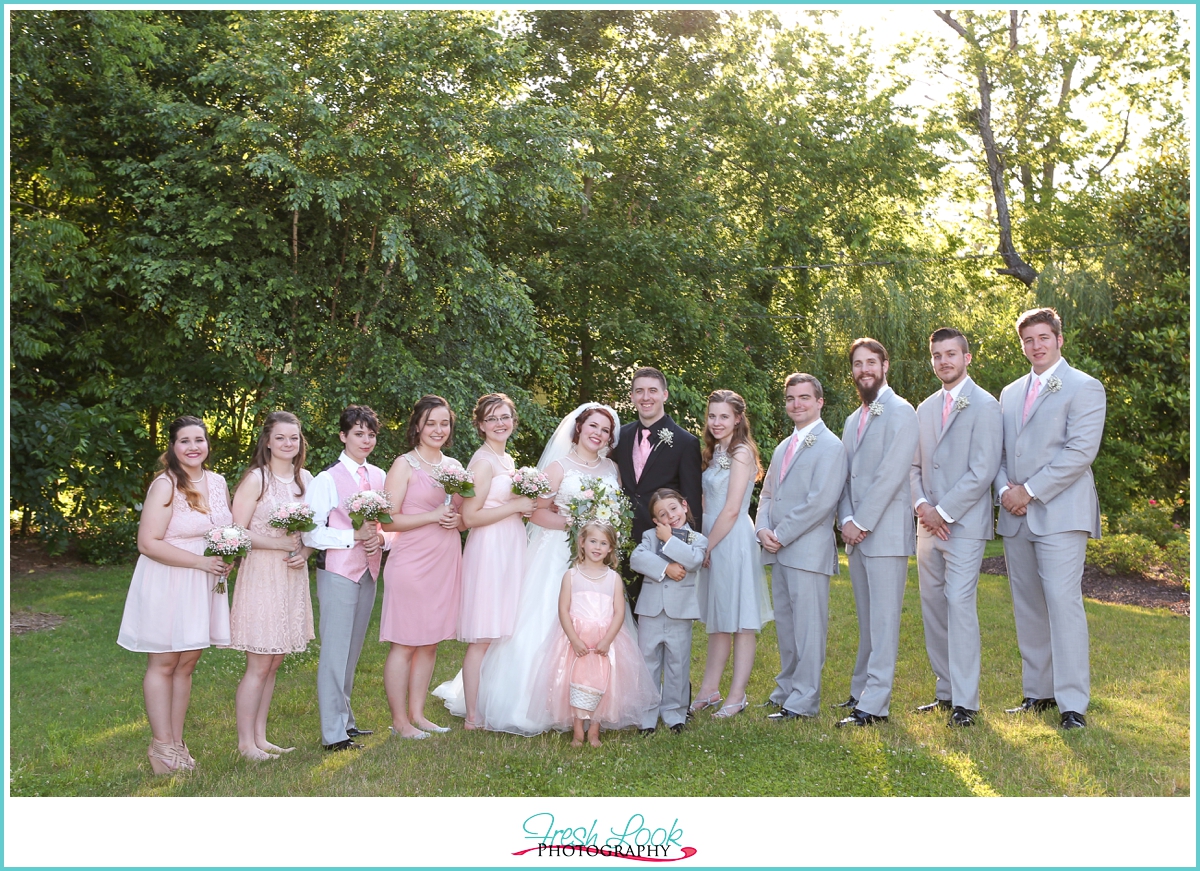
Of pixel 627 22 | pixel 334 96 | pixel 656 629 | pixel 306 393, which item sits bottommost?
pixel 656 629

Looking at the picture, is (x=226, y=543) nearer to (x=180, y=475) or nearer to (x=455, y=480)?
(x=180, y=475)

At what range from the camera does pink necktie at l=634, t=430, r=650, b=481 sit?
6496 millimetres

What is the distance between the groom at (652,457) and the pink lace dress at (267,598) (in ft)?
7.01

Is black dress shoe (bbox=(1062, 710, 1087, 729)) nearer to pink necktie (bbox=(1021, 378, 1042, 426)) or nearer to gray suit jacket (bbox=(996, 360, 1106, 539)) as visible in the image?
gray suit jacket (bbox=(996, 360, 1106, 539))

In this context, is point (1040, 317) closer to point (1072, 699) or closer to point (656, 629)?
point (1072, 699)

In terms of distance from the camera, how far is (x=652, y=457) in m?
6.44

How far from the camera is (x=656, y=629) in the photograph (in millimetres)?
6137

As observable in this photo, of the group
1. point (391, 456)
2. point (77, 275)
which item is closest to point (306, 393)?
point (391, 456)

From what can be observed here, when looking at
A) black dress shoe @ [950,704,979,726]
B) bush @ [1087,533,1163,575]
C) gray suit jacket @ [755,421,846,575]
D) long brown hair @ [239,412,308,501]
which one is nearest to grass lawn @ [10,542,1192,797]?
black dress shoe @ [950,704,979,726]

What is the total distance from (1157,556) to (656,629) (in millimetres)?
8589

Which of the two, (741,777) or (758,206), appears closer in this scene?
(741,777)

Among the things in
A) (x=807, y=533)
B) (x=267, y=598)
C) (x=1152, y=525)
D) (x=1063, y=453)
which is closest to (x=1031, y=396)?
(x=1063, y=453)

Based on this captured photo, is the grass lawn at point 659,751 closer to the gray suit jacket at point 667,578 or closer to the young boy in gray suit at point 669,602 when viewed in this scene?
the young boy in gray suit at point 669,602

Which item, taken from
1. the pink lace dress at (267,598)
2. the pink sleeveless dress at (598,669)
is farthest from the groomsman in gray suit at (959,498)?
the pink lace dress at (267,598)
